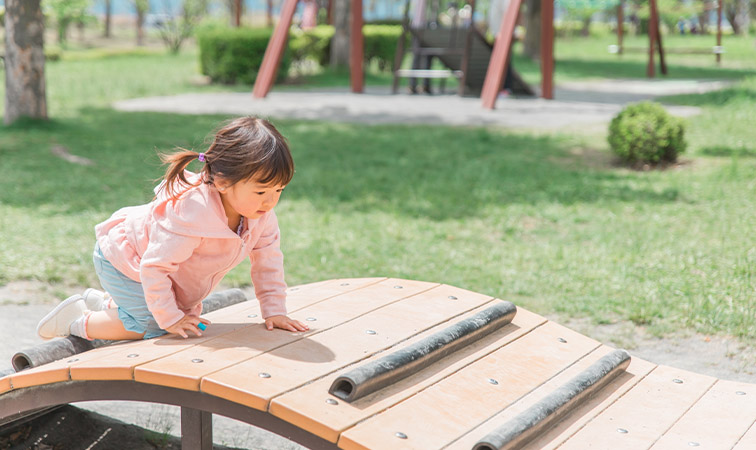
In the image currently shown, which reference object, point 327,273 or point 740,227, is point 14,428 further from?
point 740,227

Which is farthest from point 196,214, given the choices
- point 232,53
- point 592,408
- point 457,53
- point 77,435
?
point 232,53

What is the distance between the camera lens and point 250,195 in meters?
2.67

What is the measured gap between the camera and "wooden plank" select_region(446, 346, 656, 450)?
7.61ft

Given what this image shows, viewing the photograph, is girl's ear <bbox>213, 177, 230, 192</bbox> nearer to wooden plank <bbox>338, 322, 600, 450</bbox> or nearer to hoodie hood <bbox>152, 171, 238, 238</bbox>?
hoodie hood <bbox>152, 171, 238, 238</bbox>

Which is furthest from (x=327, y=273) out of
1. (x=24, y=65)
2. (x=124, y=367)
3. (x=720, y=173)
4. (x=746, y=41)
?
(x=746, y=41)

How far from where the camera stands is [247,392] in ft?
7.56

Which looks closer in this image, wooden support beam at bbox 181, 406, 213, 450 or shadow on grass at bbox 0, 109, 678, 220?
wooden support beam at bbox 181, 406, 213, 450

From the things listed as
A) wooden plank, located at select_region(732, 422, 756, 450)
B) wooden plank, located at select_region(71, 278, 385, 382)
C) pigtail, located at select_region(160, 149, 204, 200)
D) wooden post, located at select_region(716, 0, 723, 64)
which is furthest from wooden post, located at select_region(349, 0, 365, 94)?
wooden plank, located at select_region(732, 422, 756, 450)

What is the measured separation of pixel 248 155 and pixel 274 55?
12.2 meters

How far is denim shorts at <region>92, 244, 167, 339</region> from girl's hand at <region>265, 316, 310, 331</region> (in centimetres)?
40

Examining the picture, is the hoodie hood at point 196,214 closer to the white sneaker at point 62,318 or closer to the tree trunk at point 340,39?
the white sneaker at point 62,318

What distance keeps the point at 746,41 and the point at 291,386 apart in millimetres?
32212

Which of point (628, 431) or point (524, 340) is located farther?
point (524, 340)

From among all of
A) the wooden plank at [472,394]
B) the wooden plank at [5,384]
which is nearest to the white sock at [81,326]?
the wooden plank at [5,384]
